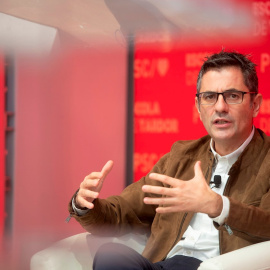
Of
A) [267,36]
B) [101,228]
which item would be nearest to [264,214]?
[101,228]

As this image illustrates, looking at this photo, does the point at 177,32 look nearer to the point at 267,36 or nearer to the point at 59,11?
the point at 59,11

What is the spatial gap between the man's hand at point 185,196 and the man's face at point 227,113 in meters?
0.32

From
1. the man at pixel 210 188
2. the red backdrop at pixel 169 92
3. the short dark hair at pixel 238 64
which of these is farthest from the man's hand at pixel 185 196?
the red backdrop at pixel 169 92

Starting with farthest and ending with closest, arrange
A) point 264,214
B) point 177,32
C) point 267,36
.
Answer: point 267,36 < point 177,32 < point 264,214

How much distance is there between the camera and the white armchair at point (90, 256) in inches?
48.9

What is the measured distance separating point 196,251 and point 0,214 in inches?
30.6

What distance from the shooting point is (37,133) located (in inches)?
40.5

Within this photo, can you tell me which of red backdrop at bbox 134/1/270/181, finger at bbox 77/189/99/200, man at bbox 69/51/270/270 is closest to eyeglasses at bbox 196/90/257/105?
man at bbox 69/51/270/270

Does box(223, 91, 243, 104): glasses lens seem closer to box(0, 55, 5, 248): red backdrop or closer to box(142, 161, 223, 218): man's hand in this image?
box(142, 161, 223, 218): man's hand

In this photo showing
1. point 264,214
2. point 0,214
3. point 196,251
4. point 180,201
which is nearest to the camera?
point 0,214

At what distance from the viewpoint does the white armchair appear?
1241 millimetres

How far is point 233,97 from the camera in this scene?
156 cm

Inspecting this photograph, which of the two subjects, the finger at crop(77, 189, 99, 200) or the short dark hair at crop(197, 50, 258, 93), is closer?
the finger at crop(77, 189, 99, 200)

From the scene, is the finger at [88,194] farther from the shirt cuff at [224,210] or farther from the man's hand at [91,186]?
the shirt cuff at [224,210]
